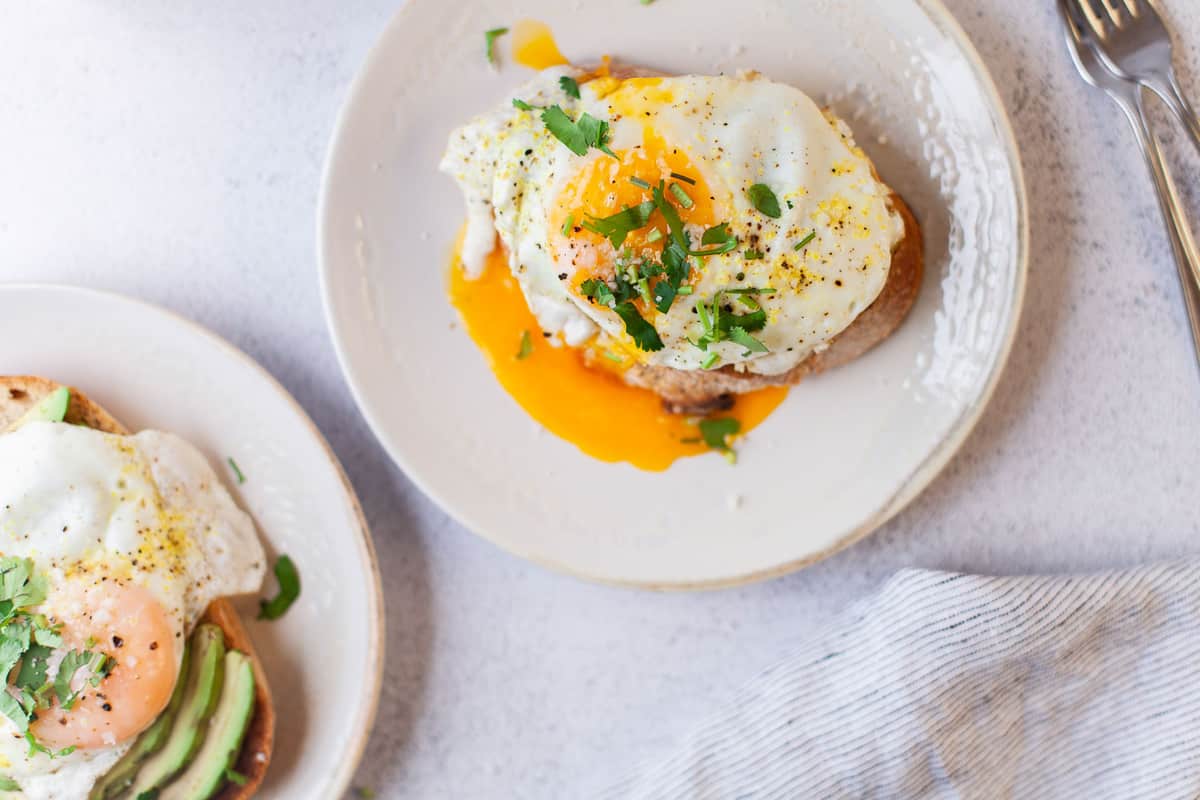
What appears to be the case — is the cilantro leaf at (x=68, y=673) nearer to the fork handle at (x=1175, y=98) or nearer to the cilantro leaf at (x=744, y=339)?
the cilantro leaf at (x=744, y=339)

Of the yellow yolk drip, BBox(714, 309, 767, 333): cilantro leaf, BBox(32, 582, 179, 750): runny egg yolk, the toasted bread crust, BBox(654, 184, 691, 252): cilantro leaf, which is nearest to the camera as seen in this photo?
BBox(654, 184, 691, 252): cilantro leaf

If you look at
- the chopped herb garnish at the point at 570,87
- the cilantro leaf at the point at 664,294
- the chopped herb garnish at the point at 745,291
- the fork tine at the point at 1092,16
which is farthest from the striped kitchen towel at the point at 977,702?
the chopped herb garnish at the point at 570,87

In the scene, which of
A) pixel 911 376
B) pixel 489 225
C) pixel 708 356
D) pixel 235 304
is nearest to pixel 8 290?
pixel 235 304

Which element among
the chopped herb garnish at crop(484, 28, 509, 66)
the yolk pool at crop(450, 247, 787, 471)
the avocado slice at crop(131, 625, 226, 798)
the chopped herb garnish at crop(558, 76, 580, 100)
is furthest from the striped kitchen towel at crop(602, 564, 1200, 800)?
the chopped herb garnish at crop(484, 28, 509, 66)

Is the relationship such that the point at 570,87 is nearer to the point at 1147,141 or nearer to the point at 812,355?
the point at 812,355

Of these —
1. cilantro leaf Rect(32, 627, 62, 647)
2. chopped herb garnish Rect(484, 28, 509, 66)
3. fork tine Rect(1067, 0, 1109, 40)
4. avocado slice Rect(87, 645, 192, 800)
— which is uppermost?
fork tine Rect(1067, 0, 1109, 40)

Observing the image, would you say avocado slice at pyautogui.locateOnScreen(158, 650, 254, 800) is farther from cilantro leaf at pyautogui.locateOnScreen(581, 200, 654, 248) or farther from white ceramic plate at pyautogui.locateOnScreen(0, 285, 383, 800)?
cilantro leaf at pyautogui.locateOnScreen(581, 200, 654, 248)

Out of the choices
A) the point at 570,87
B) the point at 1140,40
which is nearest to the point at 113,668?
the point at 570,87

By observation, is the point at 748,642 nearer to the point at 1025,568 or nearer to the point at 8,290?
the point at 1025,568
